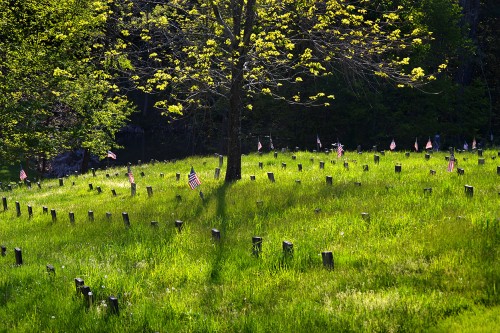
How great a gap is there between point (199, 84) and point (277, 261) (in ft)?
39.9

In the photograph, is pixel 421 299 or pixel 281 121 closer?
pixel 421 299

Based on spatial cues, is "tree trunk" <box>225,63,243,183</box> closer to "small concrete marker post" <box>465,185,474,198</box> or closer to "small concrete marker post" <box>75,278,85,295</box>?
"small concrete marker post" <box>465,185,474,198</box>

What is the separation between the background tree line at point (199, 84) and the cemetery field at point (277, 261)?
390 cm

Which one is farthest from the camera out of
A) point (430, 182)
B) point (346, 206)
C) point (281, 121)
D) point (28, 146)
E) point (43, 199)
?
point (281, 121)

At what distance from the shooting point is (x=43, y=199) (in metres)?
18.8

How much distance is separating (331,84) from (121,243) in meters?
26.1

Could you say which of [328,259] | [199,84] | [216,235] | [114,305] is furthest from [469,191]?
[199,84]

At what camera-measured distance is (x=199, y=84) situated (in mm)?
18984

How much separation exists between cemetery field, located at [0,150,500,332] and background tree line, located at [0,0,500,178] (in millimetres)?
3898

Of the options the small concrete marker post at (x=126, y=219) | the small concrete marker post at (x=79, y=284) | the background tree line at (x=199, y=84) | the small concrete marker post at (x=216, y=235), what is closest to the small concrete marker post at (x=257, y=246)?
the small concrete marker post at (x=216, y=235)

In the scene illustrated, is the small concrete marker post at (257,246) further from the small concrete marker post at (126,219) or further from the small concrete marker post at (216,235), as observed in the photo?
the small concrete marker post at (126,219)

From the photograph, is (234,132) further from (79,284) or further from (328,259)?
(79,284)

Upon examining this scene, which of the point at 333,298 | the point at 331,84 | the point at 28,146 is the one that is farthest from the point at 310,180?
the point at 331,84

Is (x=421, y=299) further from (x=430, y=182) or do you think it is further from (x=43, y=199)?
(x=43, y=199)
